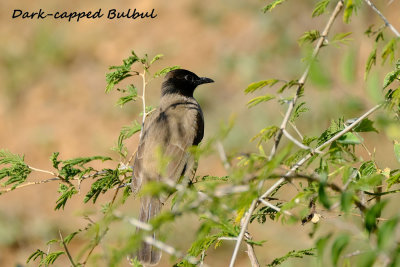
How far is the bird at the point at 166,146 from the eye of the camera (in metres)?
4.45

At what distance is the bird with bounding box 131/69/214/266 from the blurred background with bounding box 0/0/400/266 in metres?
3.82

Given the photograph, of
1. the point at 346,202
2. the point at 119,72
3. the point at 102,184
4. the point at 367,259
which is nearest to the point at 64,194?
the point at 102,184

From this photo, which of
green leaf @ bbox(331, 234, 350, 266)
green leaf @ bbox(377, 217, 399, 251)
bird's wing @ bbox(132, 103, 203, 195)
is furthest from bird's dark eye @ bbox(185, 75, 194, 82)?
green leaf @ bbox(377, 217, 399, 251)

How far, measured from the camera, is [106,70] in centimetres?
1683

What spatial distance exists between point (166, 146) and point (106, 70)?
478 inches

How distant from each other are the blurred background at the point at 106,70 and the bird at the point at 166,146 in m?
3.82

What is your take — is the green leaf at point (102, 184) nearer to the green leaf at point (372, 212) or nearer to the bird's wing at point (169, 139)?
the bird's wing at point (169, 139)

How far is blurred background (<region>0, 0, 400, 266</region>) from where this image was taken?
36.6 ft

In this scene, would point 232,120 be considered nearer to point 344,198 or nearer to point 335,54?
point 344,198

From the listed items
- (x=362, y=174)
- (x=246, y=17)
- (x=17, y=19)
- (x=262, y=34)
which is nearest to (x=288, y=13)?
(x=262, y=34)

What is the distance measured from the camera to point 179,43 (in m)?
17.1

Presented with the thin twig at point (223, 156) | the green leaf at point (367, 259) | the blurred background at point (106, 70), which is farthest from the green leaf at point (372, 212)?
the blurred background at point (106, 70)

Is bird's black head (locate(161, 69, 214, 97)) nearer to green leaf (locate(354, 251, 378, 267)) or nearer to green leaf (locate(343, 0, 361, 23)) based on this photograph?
green leaf (locate(343, 0, 361, 23))

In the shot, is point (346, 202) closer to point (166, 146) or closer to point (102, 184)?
point (102, 184)
